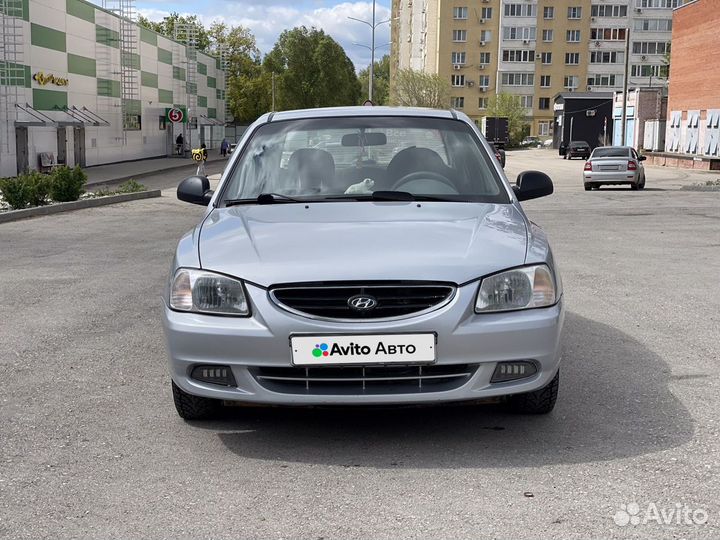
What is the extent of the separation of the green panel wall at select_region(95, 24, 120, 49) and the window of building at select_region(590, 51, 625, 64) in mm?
74995

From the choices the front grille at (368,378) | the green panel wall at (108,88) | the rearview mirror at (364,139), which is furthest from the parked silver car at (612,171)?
the front grille at (368,378)

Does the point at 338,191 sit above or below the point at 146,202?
above

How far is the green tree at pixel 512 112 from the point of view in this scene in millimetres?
100562

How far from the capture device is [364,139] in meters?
5.79

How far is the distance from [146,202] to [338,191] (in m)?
19.3

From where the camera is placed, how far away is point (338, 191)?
17.9 feet

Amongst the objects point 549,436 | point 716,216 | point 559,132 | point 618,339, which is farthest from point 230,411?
point 559,132

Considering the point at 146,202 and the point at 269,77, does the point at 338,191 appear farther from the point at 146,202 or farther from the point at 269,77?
the point at 269,77

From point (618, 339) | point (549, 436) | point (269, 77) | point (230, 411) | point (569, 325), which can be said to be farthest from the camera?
point (269, 77)

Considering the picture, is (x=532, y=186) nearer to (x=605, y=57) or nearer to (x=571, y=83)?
(x=571, y=83)

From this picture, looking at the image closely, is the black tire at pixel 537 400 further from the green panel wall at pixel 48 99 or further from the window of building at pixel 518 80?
the window of building at pixel 518 80

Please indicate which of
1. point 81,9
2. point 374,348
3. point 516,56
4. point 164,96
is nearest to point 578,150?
point 164,96

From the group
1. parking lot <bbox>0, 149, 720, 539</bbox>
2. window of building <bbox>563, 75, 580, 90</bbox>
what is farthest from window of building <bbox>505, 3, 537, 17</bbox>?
parking lot <bbox>0, 149, 720, 539</bbox>

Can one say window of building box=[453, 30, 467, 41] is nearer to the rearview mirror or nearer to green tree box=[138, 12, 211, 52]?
green tree box=[138, 12, 211, 52]
